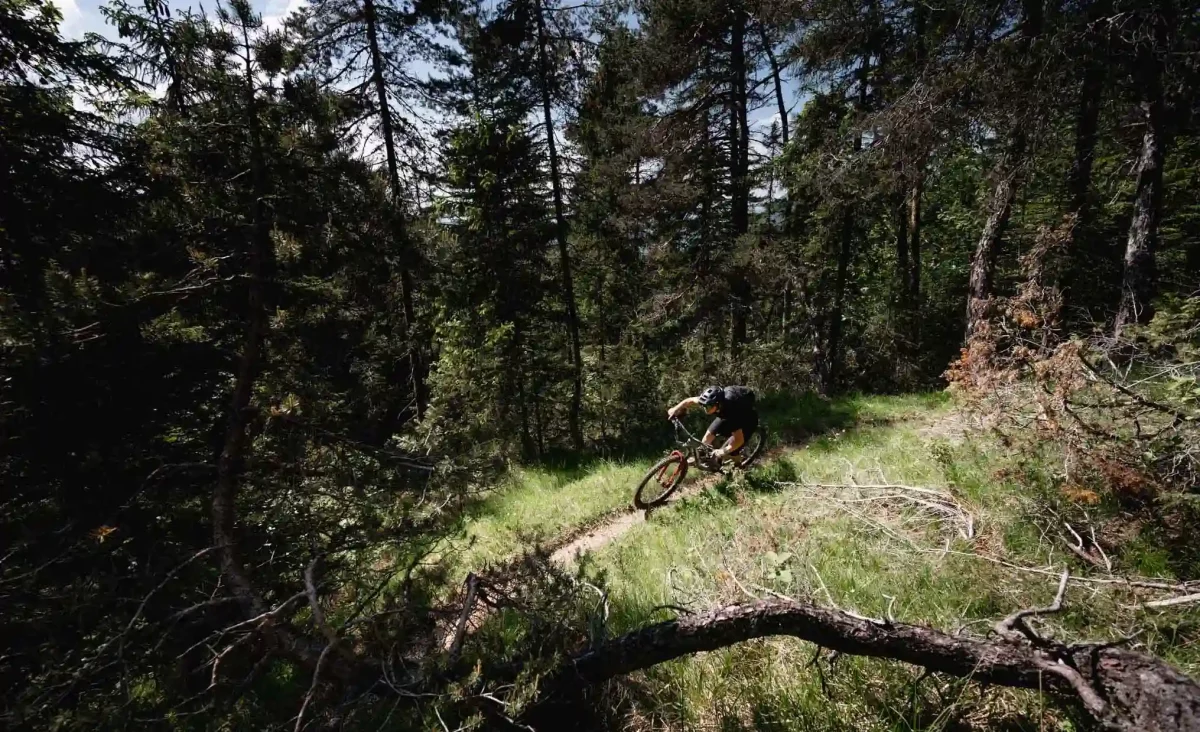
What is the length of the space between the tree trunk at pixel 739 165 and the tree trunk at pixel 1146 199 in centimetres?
727

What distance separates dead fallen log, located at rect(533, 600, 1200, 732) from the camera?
186 centimetres

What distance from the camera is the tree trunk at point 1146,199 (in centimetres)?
675

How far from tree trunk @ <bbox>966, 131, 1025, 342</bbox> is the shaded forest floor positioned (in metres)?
3.90

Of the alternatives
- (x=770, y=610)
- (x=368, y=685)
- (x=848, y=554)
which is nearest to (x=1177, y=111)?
(x=848, y=554)

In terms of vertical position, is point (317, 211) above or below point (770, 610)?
above

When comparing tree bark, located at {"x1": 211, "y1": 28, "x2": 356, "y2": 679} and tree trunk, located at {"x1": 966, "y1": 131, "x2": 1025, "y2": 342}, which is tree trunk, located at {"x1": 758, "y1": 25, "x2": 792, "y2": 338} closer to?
tree trunk, located at {"x1": 966, "y1": 131, "x2": 1025, "y2": 342}

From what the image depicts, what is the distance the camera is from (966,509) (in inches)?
186

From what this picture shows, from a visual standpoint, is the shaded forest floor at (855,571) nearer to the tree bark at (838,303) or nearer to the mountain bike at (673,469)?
the mountain bike at (673,469)

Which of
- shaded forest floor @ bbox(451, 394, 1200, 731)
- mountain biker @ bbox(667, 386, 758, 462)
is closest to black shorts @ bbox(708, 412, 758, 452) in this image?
mountain biker @ bbox(667, 386, 758, 462)

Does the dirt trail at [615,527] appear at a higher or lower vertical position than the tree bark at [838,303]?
lower

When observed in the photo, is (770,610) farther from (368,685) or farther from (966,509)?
(966,509)

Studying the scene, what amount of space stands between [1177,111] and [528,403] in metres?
12.8

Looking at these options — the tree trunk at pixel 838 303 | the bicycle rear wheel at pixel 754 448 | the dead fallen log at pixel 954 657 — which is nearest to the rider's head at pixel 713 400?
the bicycle rear wheel at pixel 754 448

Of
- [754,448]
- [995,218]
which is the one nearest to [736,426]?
[754,448]
